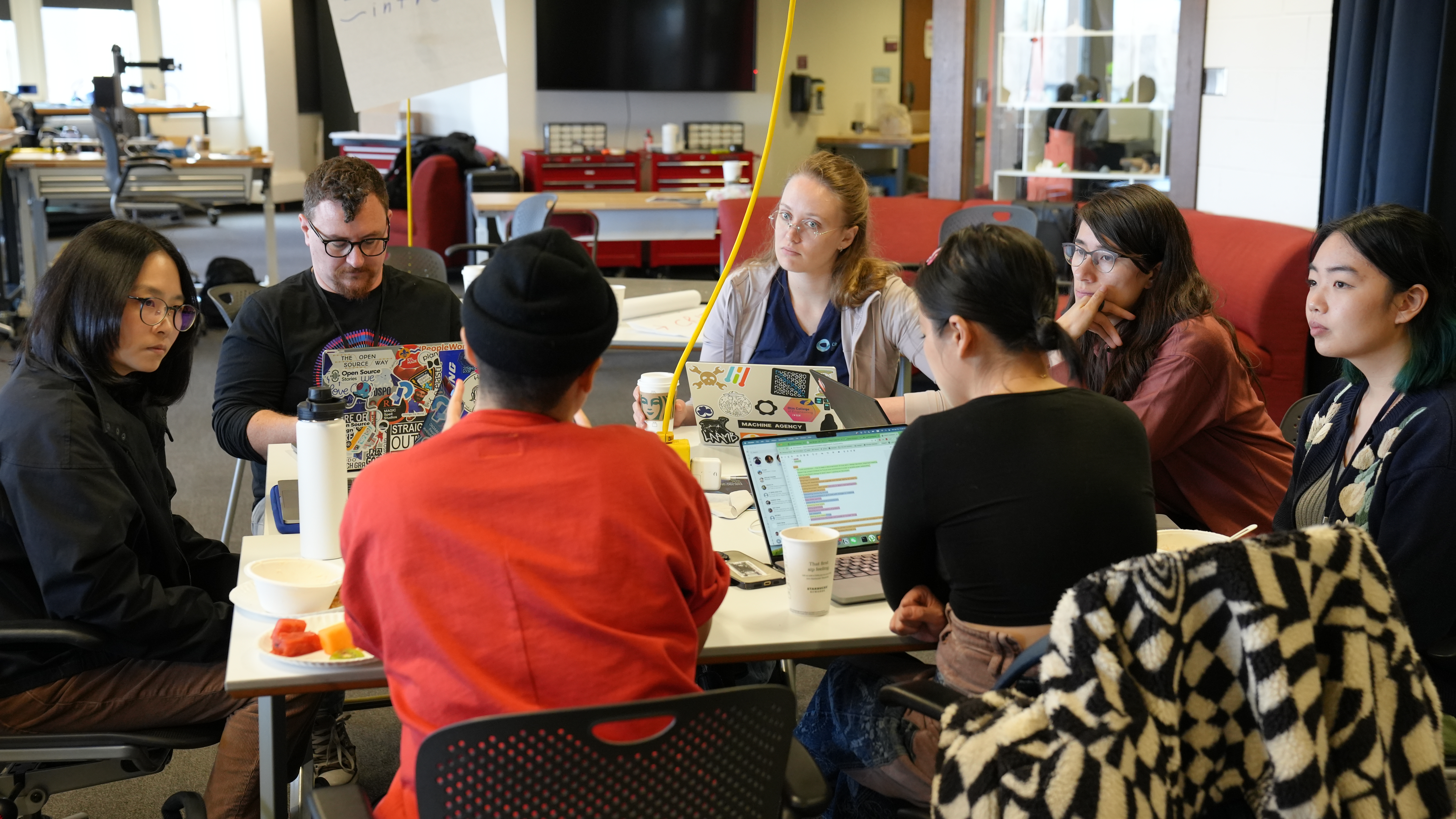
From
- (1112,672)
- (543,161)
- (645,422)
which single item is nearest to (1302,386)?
(645,422)

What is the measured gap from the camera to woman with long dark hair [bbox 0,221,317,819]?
1570 millimetres

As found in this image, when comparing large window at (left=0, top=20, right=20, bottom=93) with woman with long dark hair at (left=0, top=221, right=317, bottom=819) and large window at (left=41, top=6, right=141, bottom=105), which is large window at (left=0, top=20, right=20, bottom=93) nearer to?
large window at (left=41, top=6, right=141, bottom=105)

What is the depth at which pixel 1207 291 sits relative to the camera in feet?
7.29

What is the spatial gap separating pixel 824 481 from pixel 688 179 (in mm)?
6994

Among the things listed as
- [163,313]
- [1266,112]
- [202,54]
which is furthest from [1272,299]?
[202,54]

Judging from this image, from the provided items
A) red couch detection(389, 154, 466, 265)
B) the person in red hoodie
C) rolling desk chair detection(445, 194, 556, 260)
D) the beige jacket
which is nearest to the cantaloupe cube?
the person in red hoodie

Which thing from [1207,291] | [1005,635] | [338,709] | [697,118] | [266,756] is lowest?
[338,709]

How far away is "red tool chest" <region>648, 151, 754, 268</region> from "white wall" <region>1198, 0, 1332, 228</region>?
12.0ft

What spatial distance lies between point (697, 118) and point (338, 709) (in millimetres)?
7290

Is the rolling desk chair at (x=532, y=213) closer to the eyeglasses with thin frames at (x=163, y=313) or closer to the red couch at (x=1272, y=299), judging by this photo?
the red couch at (x=1272, y=299)

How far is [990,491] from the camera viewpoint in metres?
1.41

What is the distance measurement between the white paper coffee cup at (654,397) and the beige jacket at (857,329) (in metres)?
0.39

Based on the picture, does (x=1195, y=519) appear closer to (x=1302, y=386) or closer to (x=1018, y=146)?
(x=1302, y=386)

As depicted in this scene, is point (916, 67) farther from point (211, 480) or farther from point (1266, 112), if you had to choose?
point (211, 480)
